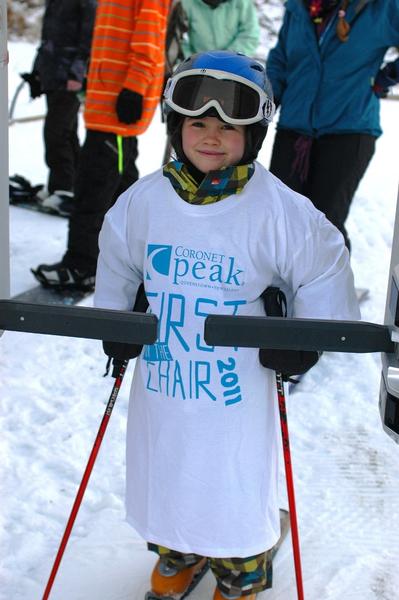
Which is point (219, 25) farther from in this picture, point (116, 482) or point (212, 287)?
point (212, 287)

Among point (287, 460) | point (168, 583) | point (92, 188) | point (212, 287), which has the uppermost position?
point (212, 287)

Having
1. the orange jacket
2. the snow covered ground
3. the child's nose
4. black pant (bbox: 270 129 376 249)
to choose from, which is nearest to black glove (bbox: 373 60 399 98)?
black pant (bbox: 270 129 376 249)

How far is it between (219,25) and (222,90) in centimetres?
361

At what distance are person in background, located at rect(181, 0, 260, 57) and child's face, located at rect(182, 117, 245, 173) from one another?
3459 mm

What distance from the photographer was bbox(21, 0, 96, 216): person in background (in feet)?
17.6

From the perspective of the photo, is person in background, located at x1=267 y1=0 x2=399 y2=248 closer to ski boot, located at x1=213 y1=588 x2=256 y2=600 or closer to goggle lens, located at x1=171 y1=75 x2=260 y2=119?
goggle lens, located at x1=171 y1=75 x2=260 y2=119

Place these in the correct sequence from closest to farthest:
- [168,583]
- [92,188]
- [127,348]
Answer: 1. [127,348]
2. [168,583]
3. [92,188]

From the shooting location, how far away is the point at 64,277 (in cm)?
442

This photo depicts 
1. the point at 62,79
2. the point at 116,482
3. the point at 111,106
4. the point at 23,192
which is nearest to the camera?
the point at 116,482

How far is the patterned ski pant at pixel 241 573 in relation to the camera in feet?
7.04

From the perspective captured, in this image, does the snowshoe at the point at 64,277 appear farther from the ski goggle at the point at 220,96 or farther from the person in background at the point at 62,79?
the ski goggle at the point at 220,96

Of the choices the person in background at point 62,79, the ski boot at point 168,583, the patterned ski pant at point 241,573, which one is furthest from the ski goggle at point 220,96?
the person in background at point 62,79

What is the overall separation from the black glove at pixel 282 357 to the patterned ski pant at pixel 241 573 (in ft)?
1.83

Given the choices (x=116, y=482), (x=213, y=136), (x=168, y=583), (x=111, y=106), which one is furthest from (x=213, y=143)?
(x=111, y=106)
